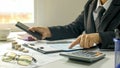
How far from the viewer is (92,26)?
1.54m

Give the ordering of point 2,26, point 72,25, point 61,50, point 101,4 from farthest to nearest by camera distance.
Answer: point 2,26 < point 72,25 < point 101,4 < point 61,50

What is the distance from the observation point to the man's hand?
1.22 metres

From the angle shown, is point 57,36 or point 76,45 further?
point 57,36

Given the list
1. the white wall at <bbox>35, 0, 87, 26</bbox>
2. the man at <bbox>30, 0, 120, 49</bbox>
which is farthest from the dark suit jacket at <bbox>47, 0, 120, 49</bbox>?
the white wall at <bbox>35, 0, 87, 26</bbox>

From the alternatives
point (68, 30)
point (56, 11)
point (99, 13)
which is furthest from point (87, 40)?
point (56, 11)

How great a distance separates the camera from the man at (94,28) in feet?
4.06

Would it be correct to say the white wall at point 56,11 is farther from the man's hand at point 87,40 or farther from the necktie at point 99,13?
the man's hand at point 87,40

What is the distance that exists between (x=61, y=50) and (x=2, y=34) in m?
0.56

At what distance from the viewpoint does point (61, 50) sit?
3.92 feet

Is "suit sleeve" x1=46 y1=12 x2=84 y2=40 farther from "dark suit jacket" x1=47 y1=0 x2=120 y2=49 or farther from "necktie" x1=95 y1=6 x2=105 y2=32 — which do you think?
"necktie" x1=95 y1=6 x2=105 y2=32

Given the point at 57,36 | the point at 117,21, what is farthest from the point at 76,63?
the point at 57,36

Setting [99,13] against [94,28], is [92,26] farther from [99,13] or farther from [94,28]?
[99,13]

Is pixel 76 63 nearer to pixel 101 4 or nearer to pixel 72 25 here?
pixel 101 4

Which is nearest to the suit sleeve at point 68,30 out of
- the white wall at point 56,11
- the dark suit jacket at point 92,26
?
the dark suit jacket at point 92,26
